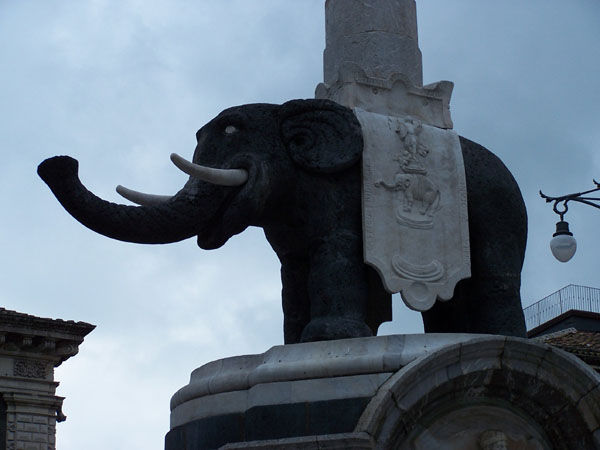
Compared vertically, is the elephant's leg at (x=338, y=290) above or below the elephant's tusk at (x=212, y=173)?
below

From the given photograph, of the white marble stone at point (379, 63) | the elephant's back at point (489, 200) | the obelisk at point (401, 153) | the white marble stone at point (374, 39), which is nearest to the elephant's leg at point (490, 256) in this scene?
the elephant's back at point (489, 200)

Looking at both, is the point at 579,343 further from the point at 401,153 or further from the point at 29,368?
the point at 401,153

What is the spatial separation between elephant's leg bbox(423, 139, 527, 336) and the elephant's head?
1110 mm

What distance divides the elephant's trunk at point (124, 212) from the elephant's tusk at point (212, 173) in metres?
0.27

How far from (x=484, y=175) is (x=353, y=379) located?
2417mm

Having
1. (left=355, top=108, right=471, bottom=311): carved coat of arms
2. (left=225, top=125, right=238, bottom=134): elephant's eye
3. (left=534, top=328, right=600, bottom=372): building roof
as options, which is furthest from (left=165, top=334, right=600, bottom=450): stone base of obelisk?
(left=534, top=328, right=600, bottom=372): building roof

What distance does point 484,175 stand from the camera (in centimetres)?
1205

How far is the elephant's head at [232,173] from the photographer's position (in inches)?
440

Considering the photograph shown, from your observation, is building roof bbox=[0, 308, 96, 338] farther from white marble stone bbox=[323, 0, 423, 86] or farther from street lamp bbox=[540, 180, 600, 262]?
white marble stone bbox=[323, 0, 423, 86]

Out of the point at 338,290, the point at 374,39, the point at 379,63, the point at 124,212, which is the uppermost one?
the point at 374,39

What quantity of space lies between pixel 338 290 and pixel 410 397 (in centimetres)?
123

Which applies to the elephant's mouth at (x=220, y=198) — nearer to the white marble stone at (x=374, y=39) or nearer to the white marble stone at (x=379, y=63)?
the white marble stone at (x=379, y=63)

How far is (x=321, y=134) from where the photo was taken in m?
11.7

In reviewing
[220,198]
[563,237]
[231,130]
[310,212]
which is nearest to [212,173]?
[220,198]
